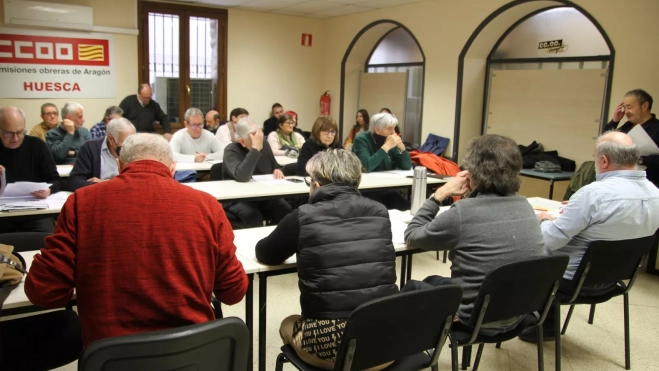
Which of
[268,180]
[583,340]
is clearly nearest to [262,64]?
[268,180]

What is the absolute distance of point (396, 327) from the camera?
64.2 inches

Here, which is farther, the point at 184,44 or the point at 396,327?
the point at 184,44

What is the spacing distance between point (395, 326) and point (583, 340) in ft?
6.75

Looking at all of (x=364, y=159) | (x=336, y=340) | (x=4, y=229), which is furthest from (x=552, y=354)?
(x=4, y=229)

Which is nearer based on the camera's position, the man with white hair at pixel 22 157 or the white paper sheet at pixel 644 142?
the man with white hair at pixel 22 157

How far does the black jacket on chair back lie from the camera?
1.79m

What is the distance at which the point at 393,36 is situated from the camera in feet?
27.5

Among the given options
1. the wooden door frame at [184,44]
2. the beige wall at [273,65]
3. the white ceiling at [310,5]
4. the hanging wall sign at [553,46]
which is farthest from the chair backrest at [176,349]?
the beige wall at [273,65]

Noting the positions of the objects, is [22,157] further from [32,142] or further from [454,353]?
[454,353]

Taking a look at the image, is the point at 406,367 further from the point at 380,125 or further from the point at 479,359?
the point at 380,125

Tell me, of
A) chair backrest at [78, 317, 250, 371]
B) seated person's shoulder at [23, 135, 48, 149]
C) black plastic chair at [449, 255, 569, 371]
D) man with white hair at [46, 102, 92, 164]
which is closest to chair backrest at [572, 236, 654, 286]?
black plastic chair at [449, 255, 569, 371]

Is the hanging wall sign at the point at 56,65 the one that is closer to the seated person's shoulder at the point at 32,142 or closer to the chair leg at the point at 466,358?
the seated person's shoulder at the point at 32,142

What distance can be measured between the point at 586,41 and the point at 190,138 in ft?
14.7

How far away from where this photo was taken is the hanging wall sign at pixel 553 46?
608 cm
